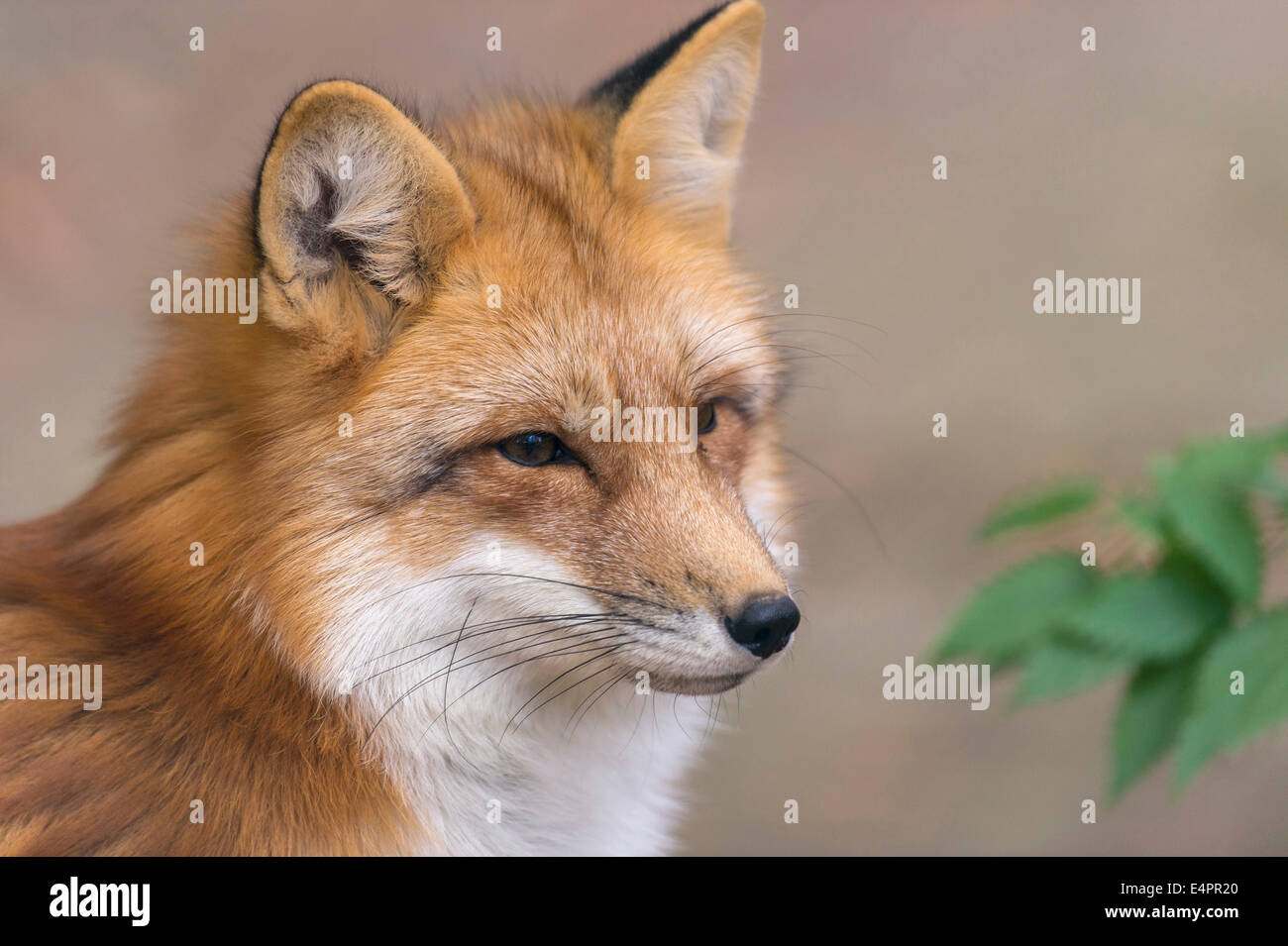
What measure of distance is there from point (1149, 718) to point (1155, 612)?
0.27m

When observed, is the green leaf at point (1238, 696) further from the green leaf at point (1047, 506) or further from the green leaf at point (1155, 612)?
the green leaf at point (1047, 506)

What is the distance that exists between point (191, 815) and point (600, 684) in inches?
40.1

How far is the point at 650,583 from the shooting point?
2594mm

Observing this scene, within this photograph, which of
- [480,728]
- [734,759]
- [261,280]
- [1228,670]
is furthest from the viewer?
[734,759]

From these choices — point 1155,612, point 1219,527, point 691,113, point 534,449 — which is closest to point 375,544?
point 534,449

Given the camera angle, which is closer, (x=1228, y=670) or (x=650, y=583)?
(x=1228, y=670)

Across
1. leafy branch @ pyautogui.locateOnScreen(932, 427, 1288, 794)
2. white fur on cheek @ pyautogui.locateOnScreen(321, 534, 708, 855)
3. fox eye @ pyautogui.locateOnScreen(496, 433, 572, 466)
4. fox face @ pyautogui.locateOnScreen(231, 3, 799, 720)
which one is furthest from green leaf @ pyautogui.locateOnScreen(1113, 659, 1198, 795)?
fox eye @ pyautogui.locateOnScreen(496, 433, 572, 466)

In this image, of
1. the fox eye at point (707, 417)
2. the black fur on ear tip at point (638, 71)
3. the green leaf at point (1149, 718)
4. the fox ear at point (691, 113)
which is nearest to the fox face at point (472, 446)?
the fox eye at point (707, 417)

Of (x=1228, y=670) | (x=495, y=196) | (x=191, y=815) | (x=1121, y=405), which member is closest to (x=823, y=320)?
(x=1121, y=405)

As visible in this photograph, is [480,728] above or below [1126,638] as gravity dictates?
→ below

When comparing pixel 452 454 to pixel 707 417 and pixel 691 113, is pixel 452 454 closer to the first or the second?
pixel 707 417

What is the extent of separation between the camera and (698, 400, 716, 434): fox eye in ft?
9.92

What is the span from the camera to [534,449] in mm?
2703

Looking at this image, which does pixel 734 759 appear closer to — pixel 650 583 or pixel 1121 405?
pixel 1121 405
